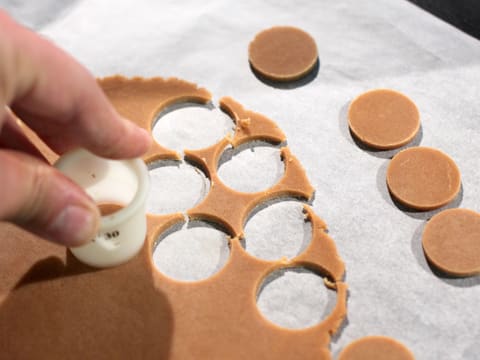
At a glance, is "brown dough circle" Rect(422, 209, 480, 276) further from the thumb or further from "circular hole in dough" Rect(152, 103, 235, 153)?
the thumb

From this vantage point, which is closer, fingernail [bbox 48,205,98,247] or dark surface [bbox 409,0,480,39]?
fingernail [bbox 48,205,98,247]

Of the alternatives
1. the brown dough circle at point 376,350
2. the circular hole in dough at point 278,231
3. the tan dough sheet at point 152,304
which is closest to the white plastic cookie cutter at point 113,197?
the tan dough sheet at point 152,304

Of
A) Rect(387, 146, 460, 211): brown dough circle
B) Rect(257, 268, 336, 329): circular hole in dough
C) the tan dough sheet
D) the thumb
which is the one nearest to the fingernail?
the thumb

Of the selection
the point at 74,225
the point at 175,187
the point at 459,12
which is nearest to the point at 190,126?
the point at 175,187

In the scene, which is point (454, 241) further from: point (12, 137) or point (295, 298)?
point (12, 137)

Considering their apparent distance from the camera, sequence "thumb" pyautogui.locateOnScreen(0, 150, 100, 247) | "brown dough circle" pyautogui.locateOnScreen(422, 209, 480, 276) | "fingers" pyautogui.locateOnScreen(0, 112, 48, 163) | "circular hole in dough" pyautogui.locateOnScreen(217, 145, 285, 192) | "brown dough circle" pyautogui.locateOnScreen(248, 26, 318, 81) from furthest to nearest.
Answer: "brown dough circle" pyautogui.locateOnScreen(248, 26, 318, 81), "circular hole in dough" pyautogui.locateOnScreen(217, 145, 285, 192), "brown dough circle" pyautogui.locateOnScreen(422, 209, 480, 276), "fingers" pyautogui.locateOnScreen(0, 112, 48, 163), "thumb" pyautogui.locateOnScreen(0, 150, 100, 247)

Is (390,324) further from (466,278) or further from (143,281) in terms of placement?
(143,281)
